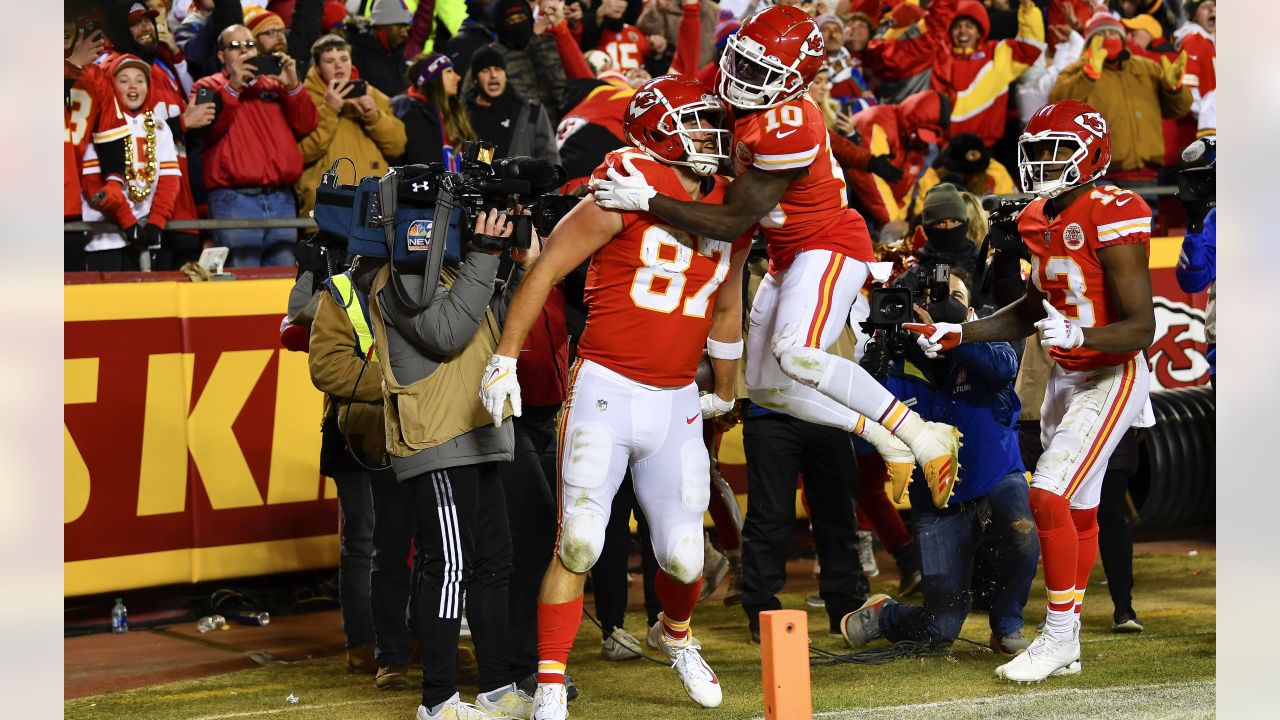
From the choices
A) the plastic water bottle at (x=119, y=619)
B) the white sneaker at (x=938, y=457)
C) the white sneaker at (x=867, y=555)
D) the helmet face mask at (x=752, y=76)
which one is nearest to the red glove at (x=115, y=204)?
the plastic water bottle at (x=119, y=619)

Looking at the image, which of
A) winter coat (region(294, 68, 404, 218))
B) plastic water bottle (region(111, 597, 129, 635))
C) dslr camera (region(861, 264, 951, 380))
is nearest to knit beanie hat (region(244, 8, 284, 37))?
winter coat (region(294, 68, 404, 218))

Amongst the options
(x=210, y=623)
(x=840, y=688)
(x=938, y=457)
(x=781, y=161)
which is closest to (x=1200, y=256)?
(x=938, y=457)

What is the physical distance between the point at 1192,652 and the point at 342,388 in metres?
3.67

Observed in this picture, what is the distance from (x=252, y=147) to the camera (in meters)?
8.53

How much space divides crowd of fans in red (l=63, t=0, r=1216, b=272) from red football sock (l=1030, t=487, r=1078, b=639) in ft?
10.9

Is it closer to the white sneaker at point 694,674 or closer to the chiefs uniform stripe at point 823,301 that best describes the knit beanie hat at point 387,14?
the chiefs uniform stripe at point 823,301

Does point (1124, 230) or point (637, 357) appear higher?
point (1124, 230)

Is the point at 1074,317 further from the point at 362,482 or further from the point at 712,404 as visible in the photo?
the point at 362,482

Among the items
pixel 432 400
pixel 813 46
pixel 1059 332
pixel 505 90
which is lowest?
pixel 432 400

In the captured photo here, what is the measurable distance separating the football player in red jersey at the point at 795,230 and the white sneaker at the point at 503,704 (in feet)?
5.05

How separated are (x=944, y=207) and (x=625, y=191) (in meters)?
2.45

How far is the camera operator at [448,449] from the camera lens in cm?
504

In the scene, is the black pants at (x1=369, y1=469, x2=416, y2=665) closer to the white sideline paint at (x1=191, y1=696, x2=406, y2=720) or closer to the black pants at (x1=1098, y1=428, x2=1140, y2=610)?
the white sideline paint at (x1=191, y1=696, x2=406, y2=720)
